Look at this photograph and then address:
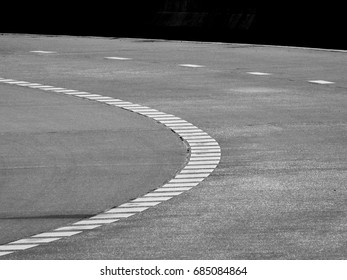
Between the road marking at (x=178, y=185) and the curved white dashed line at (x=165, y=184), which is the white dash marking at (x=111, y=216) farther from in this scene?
the road marking at (x=178, y=185)

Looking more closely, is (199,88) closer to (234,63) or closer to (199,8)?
(234,63)

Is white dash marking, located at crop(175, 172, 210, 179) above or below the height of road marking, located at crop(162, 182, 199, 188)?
below

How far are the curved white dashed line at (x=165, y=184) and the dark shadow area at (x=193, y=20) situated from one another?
12.1 metres

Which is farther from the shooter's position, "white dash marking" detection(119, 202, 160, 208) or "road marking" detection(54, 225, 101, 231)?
"white dash marking" detection(119, 202, 160, 208)

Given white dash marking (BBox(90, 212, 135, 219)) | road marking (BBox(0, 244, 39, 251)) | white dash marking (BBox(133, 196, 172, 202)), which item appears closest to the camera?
road marking (BBox(0, 244, 39, 251))

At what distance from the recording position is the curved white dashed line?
10880mm

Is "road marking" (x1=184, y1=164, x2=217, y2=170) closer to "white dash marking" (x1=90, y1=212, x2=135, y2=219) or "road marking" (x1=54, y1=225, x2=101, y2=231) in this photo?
"white dash marking" (x1=90, y1=212, x2=135, y2=219)

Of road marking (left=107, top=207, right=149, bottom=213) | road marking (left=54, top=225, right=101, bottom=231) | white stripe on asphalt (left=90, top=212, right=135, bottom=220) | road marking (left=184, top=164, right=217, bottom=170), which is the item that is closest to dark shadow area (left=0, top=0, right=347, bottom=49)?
road marking (left=184, top=164, right=217, bottom=170)

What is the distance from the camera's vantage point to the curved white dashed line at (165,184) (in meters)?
10.9

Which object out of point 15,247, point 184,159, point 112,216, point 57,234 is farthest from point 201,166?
point 15,247

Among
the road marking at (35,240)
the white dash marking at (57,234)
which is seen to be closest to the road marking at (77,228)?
the white dash marking at (57,234)

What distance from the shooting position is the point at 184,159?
15109 mm

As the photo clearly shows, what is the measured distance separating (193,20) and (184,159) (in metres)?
21.0

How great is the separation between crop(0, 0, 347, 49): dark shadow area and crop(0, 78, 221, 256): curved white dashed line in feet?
39.8
